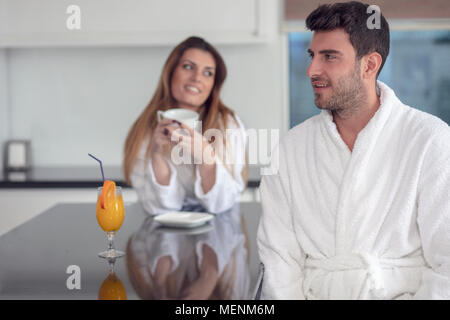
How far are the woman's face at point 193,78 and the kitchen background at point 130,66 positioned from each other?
409mm

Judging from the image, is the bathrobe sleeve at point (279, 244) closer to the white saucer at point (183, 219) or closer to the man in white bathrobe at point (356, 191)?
the man in white bathrobe at point (356, 191)

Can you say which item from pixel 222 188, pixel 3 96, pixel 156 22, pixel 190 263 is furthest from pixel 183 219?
pixel 3 96

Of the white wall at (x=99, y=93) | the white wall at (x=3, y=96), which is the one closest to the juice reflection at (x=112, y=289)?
the white wall at (x=99, y=93)

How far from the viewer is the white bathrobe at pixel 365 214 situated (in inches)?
50.6

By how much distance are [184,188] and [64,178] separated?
3.43 ft

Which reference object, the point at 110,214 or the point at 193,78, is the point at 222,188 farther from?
the point at 193,78

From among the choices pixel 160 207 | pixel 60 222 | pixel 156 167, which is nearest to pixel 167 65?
pixel 156 167

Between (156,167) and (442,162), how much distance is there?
111 centimetres

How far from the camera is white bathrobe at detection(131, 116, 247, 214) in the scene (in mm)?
1972

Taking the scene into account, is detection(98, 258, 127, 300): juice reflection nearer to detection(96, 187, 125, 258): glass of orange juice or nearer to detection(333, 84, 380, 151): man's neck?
detection(96, 187, 125, 258): glass of orange juice

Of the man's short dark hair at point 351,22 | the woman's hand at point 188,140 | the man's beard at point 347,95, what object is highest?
the man's short dark hair at point 351,22

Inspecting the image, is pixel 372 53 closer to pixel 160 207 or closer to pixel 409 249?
pixel 409 249

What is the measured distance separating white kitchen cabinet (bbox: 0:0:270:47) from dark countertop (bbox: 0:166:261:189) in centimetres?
72

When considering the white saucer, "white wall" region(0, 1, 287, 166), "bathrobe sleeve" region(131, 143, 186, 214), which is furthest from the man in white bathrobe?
"white wall" region(0, 1, 287, 166)
